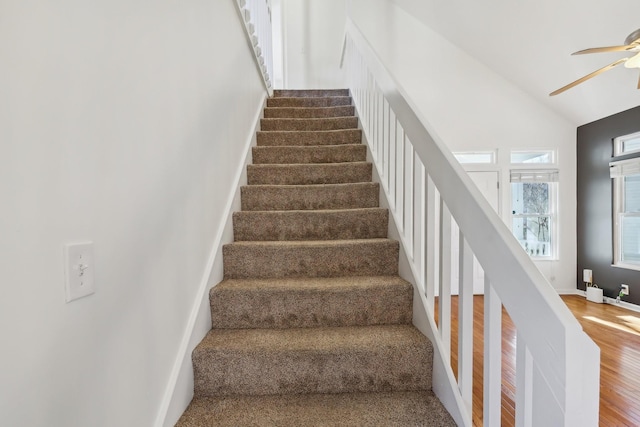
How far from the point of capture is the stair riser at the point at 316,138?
2533 millimetres

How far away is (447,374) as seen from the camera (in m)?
1.02

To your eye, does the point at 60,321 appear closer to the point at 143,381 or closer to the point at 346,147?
the point at 143,381

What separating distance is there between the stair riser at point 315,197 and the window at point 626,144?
4.02 m

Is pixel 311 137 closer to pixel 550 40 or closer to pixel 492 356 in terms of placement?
pixel 492 356

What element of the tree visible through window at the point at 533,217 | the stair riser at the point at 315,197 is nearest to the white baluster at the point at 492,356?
the stair riser at the point at 315,197

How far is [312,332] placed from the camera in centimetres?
127

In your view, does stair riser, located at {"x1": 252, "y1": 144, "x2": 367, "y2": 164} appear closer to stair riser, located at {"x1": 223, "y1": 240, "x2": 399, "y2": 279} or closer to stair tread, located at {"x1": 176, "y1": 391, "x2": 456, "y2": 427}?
stair riser, located at {"x1": 223, "y1": 240, "x2": 399, "y2": 279}

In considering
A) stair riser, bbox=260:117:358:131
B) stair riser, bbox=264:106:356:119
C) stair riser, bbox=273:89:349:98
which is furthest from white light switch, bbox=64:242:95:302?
stair riser, bbox=273:89:349:98

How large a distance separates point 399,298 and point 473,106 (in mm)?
4164

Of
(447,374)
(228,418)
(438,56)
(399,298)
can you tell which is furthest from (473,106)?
(228,418)

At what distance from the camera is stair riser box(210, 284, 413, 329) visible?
1318mm

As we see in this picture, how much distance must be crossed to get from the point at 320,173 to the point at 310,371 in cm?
138

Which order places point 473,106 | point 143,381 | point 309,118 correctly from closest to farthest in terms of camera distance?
point 143,381 < point 309,118 < point 473,106

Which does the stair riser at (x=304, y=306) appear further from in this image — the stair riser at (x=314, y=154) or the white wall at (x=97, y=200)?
the stair riser at (x=314, y=154)
